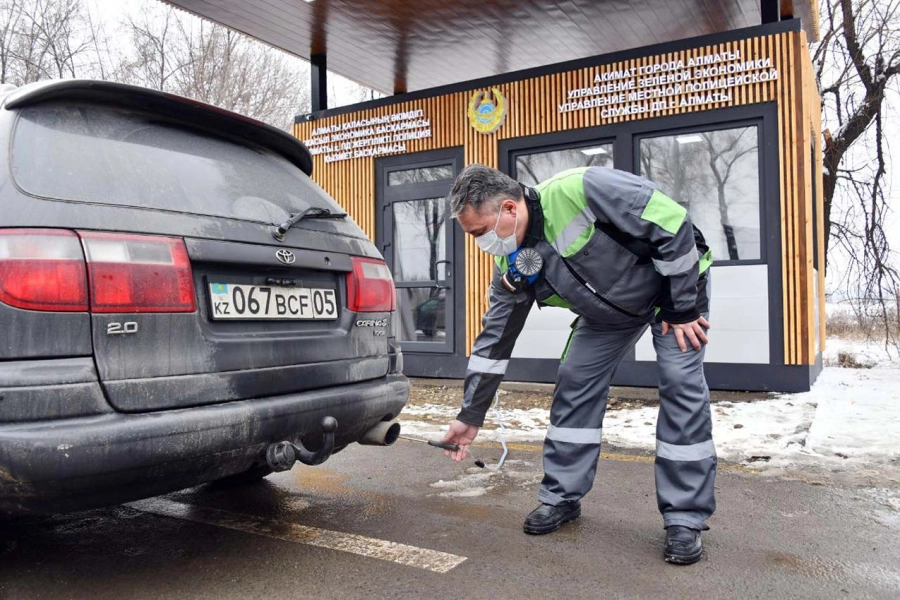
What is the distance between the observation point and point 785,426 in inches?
208

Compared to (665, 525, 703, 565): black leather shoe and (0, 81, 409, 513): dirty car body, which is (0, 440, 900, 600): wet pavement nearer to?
(665, 525, 703, 565): black leather shoe

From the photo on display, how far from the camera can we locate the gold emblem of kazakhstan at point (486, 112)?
833 centimetres

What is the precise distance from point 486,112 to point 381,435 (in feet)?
20.1

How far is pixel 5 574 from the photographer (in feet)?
8.45

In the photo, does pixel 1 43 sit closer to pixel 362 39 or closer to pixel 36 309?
pixel 362 39

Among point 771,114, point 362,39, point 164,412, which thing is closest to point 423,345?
point 362,39

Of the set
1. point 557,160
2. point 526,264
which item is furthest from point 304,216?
point 557,160

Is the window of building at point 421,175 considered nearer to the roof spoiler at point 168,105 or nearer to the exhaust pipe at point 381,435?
the roof spoiler at point 168,105

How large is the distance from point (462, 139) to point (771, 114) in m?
3.41

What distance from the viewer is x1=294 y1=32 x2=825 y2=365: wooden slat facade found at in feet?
22.1

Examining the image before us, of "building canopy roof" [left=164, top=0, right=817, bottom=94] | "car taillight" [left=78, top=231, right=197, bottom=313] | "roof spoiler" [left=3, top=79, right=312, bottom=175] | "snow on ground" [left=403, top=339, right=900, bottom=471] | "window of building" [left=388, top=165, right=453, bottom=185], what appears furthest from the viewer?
"window of building" [left=388, top=165, right=453, bottom=185]

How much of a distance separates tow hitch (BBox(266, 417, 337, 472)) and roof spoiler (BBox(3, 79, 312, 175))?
A: 1277 millimetres

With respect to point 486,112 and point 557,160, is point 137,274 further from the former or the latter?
point 486,112

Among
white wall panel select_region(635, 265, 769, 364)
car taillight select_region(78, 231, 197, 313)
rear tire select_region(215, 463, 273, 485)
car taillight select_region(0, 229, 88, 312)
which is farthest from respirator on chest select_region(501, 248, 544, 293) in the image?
white wall panel select_region(635, 265, 769, 364)
